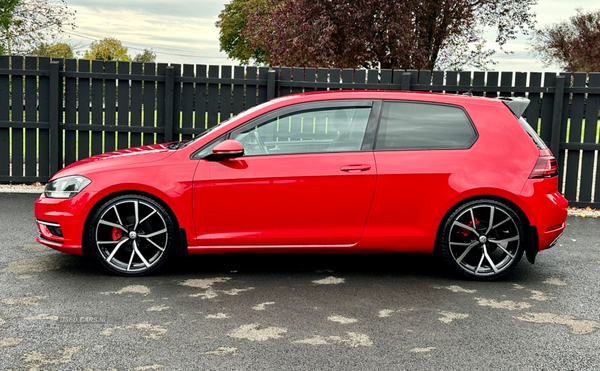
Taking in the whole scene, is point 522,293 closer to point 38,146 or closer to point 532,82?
point 532,82

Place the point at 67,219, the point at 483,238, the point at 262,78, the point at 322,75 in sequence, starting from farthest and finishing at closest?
the point at 262,78
the point at 322,75
the point at 483,238
the point at 67,219

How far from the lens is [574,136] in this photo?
9977 mm

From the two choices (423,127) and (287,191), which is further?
(423,127)

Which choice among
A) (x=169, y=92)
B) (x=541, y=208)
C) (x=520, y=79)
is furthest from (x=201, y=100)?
(x=541, y=208)

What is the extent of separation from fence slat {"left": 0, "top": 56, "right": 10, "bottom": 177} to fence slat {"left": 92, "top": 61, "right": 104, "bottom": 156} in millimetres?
1401

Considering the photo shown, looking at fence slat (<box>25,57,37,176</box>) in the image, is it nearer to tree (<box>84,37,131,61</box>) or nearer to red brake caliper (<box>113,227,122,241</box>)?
red brake caliper (<box>113,227,122,241</box>)

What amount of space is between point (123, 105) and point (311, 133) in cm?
602

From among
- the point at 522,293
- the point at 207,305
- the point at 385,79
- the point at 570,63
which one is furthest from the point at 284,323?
the point at 570,63

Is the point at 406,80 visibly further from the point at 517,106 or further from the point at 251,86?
the point at 517,106

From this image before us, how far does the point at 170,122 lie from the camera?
34.8 ft

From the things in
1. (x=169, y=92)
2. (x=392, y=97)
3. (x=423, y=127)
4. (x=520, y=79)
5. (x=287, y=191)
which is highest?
(x=520, y=79)

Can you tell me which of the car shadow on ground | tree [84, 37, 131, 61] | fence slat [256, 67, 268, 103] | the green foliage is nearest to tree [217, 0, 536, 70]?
fence slat [256, 67, 268, 103]

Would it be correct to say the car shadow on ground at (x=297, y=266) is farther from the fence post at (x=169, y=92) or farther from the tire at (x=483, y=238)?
the fence post at (x=169, y=92)

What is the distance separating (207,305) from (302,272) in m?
1.28
